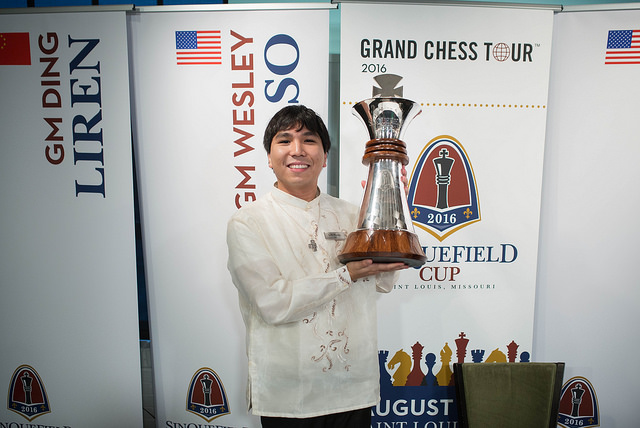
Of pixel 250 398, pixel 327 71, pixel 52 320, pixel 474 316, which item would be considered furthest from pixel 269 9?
pixel 52 320

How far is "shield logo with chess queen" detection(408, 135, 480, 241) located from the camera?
6.68 feet

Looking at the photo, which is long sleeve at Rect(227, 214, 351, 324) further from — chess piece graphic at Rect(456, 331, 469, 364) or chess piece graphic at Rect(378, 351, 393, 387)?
chess piece graphic at Rect(456, 331, 469, 364)

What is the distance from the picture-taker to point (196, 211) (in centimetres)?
213

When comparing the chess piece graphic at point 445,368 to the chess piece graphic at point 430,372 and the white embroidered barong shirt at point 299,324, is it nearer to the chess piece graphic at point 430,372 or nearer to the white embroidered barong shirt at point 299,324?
the chess piece graphic at point 430,372

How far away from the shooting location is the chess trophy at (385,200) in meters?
1.18

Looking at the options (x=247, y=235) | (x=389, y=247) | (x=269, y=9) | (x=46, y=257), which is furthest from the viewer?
(x=46, y=257)

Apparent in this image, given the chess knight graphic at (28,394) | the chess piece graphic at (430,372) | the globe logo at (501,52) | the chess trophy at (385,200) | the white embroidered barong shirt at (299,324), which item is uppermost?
the globe logo at (501,52)

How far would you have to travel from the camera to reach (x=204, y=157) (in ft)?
6.89

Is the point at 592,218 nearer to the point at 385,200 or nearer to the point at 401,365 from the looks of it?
the point at 401,365

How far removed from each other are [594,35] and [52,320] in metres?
3.47

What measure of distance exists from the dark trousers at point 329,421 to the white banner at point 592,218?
138 centimetres

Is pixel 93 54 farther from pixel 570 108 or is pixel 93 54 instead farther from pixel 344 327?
pixel 570 108

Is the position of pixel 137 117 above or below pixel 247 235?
above

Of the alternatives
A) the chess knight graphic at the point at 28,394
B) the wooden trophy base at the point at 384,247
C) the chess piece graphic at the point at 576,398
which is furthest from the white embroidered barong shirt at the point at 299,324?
the chess knight graphic at the point at 28,394
